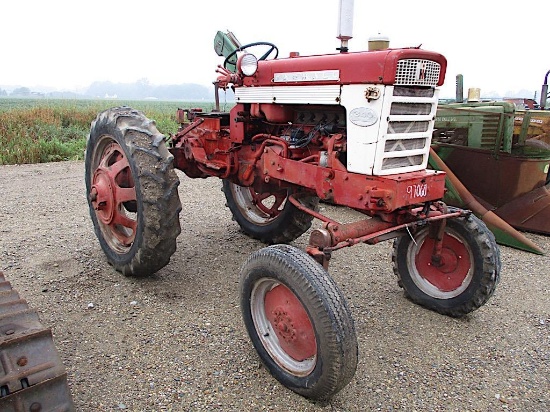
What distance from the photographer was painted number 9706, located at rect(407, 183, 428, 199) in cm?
266

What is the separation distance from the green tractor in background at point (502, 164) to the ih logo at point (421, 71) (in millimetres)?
2460

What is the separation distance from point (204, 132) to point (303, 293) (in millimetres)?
2116

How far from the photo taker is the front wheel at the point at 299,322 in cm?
219

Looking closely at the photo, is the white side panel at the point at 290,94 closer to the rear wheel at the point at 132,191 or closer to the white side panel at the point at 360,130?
the white side panel at the point at 360,130

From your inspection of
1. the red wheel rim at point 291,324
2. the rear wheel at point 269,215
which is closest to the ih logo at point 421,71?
the red wheel rim at point 291,324

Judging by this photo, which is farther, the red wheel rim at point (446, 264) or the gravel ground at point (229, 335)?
the red wheel rim at point (446, 264)

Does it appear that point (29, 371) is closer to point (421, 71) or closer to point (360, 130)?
point (360, 130)

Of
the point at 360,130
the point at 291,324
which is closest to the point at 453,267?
the point at 360,130

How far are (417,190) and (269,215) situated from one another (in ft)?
7.12

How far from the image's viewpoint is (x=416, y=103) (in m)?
2.75

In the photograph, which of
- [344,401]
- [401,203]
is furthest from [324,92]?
[344,401]

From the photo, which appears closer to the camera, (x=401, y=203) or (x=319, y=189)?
(x=401, y=203)

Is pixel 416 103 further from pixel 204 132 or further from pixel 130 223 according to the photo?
pixel 130 223

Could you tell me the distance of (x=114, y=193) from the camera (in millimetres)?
3537
